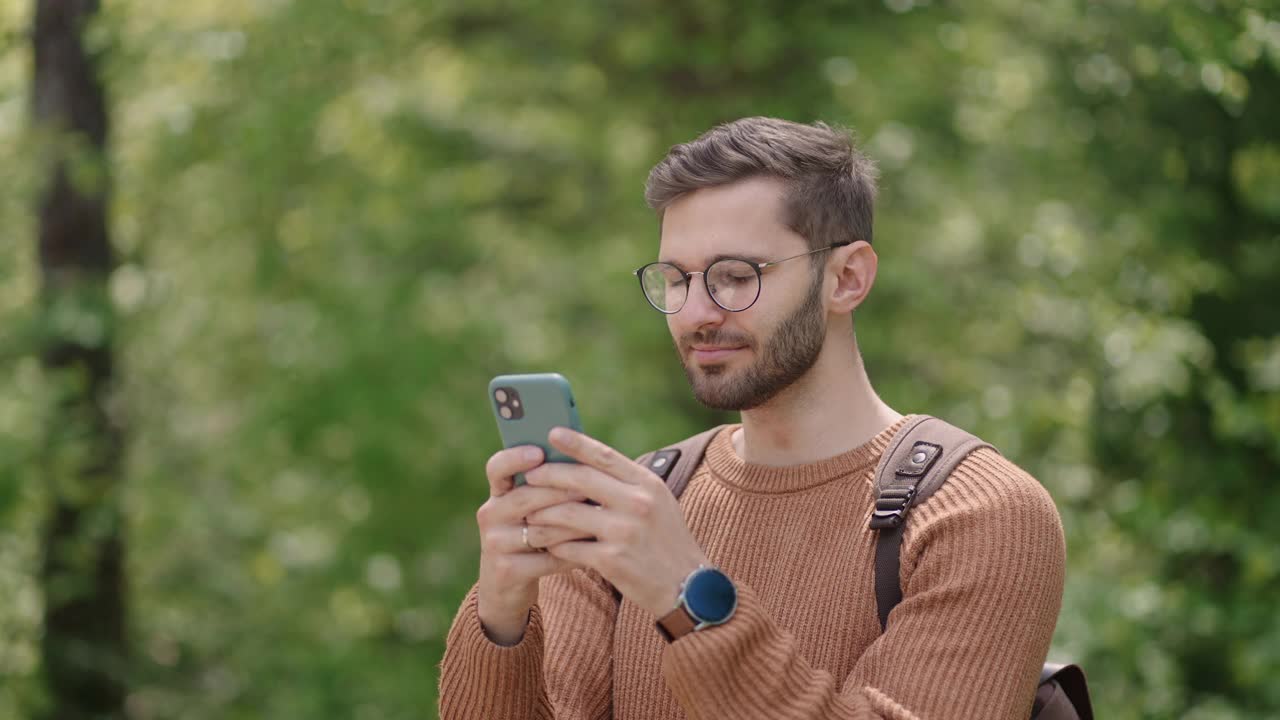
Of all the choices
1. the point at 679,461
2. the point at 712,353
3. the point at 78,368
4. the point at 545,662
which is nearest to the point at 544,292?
the point at 78,368

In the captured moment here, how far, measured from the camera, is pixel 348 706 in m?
7.57

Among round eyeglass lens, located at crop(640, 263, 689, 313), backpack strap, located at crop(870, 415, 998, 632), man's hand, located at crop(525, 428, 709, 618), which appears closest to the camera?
man's hand, located at crop(525, 428, 709, 618)

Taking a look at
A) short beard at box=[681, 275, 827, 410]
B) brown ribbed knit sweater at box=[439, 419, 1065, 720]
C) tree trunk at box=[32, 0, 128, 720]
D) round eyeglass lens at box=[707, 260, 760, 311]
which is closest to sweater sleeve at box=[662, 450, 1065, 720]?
brown ribbed knit sweater at box=[439, 419, 1065, 720]

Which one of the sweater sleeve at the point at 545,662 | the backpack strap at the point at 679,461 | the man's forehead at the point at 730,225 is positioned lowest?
the sweater sleeve at the point at 545,662

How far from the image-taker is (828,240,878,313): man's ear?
225 centimetres

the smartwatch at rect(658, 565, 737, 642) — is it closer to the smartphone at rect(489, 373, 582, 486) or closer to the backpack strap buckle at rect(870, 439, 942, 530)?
the smartphone at rect(489, 373, 582, 486)

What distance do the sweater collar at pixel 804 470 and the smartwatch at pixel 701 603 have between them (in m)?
0.48

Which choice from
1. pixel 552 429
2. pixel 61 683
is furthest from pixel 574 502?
pixel 61 683

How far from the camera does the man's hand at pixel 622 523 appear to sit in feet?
5.89

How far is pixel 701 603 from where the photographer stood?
181 cm

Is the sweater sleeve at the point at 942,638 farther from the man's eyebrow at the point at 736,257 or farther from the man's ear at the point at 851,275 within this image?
the man's eyebrow at the point at 736,257

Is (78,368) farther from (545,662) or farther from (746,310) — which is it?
(746,310)

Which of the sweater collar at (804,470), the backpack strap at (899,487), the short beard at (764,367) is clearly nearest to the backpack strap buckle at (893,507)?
the backpack strap at (899,487)

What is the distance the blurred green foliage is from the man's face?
11.8ft
